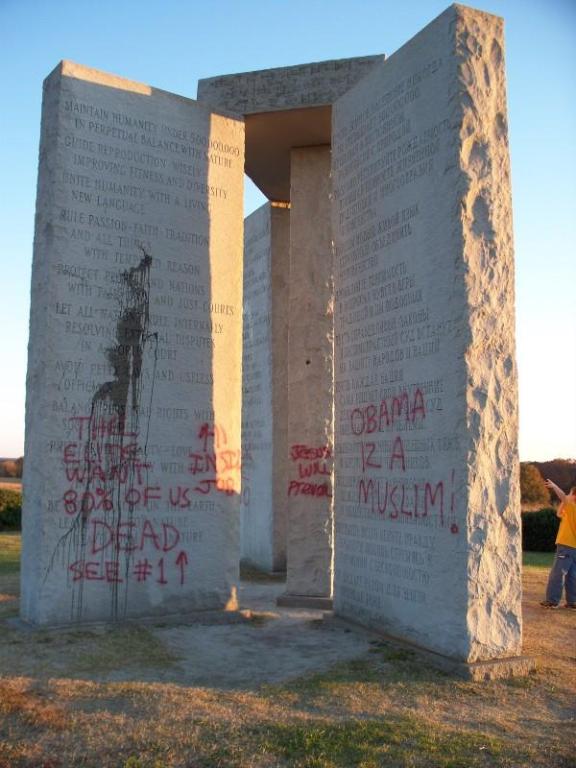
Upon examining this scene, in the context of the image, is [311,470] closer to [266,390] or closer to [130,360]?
[130,360]

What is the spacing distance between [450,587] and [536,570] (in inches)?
304

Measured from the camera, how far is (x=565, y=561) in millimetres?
8977

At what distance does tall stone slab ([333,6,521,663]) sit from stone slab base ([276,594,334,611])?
4.40 feet

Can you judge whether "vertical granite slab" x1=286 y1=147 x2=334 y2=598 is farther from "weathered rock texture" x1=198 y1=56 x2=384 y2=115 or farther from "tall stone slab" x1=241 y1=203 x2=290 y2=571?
"tall stone slab" x1=241 y1=203 x2=290 y2=571

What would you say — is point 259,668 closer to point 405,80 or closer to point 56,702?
point 56,702

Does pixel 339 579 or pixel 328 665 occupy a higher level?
pixel 339 579

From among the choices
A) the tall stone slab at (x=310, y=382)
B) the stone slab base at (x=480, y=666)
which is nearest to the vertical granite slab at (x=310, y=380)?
the tall stone slab at (x=310, y=382)

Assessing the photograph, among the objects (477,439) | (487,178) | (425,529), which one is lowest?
(425,529)

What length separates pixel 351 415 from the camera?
307 inches

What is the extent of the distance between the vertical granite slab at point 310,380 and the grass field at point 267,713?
98.4 inches

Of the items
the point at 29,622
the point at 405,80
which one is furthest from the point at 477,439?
the point at 29,622

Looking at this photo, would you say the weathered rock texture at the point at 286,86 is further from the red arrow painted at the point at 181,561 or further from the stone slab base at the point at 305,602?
the stone slab base at the point at 305,602

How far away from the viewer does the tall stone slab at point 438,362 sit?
20.0 feet

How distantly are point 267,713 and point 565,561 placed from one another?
5324 millimetres
